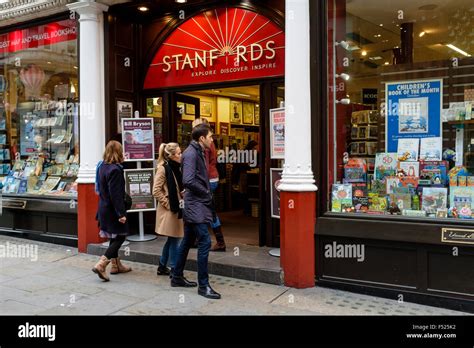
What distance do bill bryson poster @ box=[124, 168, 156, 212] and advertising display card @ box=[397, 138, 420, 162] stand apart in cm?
413

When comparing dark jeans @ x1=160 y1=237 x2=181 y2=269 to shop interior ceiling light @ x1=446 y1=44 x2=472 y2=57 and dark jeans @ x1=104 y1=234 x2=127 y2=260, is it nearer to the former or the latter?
dark jeans @ x1=104 y1=234 x2=127 y2=260

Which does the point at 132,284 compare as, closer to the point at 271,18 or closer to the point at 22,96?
the point at 271,18

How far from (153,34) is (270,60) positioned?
2521 millimetres

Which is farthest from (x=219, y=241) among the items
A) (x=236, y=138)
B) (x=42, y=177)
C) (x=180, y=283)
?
(x=236, y=138)

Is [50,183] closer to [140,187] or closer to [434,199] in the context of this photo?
[140,187]

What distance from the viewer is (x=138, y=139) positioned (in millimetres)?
7863

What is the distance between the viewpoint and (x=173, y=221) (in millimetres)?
5848

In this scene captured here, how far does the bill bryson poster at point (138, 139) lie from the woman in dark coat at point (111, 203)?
177 cm

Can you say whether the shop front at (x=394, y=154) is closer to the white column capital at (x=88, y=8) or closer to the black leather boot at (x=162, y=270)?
the black leather boot at (x=162, y=270)

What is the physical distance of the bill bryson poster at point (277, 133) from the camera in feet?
21.1

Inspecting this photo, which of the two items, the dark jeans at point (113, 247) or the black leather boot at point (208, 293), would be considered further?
the dark jeans at point (113, 247)

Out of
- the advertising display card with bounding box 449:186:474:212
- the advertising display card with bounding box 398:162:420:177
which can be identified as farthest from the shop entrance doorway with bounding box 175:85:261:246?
the advertising display card with bounding box 449:186:474:212

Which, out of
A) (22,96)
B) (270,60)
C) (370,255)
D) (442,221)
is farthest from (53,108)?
(442,221)

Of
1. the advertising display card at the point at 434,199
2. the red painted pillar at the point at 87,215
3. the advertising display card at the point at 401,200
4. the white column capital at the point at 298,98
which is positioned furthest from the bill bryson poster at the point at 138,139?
the advertising display card at the point at 434,199
